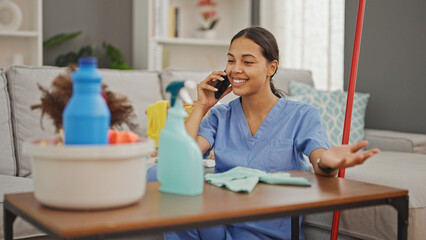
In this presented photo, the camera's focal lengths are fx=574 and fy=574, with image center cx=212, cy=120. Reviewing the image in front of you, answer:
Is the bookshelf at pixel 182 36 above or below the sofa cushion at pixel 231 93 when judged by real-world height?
above

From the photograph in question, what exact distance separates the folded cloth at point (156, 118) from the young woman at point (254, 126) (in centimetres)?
56

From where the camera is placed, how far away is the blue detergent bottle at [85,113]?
1.02m

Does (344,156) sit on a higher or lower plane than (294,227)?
higher

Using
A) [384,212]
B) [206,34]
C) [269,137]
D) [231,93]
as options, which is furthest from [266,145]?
[206,34]

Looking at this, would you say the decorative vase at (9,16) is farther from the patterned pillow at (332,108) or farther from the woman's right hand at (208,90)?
the woman's right hand at (208,90)

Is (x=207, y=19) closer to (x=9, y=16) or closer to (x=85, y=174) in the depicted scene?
(x=9, y=16)

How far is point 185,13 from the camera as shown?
4.42m

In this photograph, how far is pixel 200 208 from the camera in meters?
1.09

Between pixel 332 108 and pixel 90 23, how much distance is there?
1989mm

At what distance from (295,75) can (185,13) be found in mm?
1442

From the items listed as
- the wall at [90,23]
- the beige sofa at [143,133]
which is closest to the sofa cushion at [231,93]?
the beige sofa at [143,133]

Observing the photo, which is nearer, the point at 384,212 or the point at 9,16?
the point at 384,212

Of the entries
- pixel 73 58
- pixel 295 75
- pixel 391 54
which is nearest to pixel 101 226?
pixel 295 75

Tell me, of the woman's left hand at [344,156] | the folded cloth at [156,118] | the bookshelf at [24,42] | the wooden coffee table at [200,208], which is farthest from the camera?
the bookshelf at [24,42]
